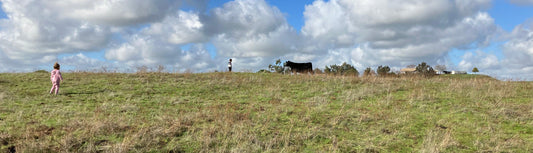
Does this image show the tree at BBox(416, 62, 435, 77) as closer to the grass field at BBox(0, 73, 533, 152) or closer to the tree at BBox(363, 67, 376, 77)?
the tree at BBox(363, 67, 376, 77)

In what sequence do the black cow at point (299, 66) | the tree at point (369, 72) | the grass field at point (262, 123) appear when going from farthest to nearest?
the black cow at point (299, 66) < the tree at point (369, 72) < the grass field at point (262, 123)

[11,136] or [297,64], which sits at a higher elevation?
[297,64]

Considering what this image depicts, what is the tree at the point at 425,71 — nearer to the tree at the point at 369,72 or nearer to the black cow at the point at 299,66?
the tree at the point at 369,72

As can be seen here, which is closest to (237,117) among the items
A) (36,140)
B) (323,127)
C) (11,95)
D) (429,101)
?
(323,127)

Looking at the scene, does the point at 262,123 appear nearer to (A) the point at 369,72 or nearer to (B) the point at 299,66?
(A) the point at 369,72

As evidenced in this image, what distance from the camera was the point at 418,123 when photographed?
29.1 ft

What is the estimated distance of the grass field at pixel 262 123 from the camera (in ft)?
22.1

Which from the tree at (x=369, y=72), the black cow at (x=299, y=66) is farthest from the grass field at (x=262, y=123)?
the black cow at (x=299, y=66)

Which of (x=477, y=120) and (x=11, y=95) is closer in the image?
(x=477, y=120)

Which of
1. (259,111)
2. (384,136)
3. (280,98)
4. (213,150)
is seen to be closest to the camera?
(213,150)

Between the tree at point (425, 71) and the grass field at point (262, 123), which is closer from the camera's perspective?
the grass field at point (262, 123)

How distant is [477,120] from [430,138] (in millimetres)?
3607

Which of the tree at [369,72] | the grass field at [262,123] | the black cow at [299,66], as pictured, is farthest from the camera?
the black cow at [299,66]

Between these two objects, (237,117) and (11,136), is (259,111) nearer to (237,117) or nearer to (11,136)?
(237,117)
